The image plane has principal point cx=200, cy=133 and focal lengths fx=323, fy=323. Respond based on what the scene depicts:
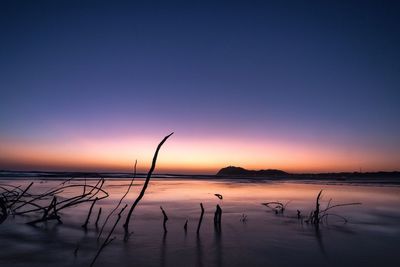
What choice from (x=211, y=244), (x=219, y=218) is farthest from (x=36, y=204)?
(x=211, y=244)

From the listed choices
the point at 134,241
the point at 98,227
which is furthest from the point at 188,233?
the point at 98,227

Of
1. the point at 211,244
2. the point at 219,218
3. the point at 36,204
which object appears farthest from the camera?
the point at 36,204

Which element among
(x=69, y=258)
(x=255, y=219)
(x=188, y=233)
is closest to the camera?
(x=69, y=258)

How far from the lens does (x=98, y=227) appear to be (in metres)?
6.22

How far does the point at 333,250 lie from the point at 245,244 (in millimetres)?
1321

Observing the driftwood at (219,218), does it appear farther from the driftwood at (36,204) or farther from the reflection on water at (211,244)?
the driftwood at (36,204)

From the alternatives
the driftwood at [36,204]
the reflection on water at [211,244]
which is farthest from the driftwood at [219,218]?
the driftwood at [36,204]

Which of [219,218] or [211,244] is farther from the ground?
[219,218]

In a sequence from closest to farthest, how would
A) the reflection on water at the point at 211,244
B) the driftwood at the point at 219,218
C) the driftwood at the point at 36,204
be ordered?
1. the driftwood at the point at 36,204
2. the reflection on water at the point at 211,244
3. the driftwood at the point at 219,218

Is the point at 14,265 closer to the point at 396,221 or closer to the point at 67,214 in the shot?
the point at 67,214

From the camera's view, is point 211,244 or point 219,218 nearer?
point 211,244

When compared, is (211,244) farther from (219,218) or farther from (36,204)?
(36,204)

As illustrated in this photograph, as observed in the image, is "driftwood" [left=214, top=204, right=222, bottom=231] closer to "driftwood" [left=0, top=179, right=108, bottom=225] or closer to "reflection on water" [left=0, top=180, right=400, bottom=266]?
"reflection on water" [left=0, top=180, right=400, bottom=266]

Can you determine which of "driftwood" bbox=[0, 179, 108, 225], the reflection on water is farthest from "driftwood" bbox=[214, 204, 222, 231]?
"driftwood" bbox=[0, 179, 108, 225]
